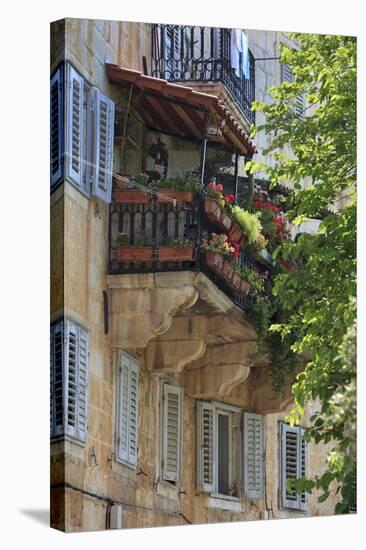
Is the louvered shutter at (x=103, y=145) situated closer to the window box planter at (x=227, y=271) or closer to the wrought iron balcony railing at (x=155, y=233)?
the wrought iron balcony railing at (x=155, y=233)

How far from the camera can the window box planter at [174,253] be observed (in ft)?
57.4

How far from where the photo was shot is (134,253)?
17375 millimetres

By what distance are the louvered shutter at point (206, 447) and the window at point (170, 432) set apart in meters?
0.39

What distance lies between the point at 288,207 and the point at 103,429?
3326 mm

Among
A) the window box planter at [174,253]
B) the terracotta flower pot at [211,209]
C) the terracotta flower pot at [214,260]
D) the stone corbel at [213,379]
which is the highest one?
the terracotta flower pot at [211,209]

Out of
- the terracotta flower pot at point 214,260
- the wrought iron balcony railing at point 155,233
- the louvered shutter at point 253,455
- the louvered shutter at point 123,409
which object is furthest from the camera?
the louvered shutter at point 253,455

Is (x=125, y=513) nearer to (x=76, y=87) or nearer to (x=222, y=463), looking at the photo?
(x=222, y=463)

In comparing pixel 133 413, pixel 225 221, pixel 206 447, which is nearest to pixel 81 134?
pixel 225 221

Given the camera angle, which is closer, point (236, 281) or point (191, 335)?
point (191, 335)

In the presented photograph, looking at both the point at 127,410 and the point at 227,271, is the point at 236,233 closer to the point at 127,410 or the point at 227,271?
the point at 227,271

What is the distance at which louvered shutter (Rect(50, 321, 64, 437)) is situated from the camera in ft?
53.7

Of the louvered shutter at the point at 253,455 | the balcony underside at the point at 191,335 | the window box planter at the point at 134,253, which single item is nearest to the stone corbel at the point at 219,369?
the balcony underside at the point at 191,335

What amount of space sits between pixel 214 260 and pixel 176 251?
497 millimetres

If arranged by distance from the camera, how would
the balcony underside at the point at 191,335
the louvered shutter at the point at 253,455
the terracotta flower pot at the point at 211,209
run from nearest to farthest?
the balcony underside at the point at 191,335 < the terracotta flower pot at the point at 211,209 < the louvered shutter at the point at 253,455
